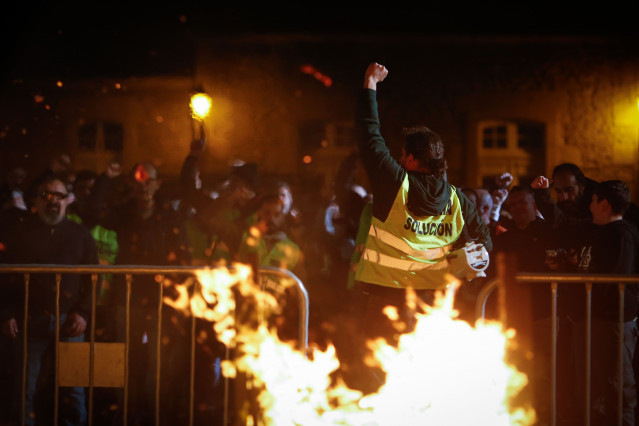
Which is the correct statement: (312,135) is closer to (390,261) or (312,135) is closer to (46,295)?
(46,295)

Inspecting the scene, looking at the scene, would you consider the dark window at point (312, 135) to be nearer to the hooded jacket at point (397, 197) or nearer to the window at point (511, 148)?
the window at point (511, 148)

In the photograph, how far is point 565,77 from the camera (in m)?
14.3

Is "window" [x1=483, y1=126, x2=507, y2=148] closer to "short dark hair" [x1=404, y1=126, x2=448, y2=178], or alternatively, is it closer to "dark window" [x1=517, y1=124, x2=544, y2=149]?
"dark window" [x1=517, y1=124, x2=544, y2=149]

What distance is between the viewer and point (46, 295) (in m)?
5.57

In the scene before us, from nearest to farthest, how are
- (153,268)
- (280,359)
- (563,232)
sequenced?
1. (153,268)
2. (280,359)
3. (563,232)

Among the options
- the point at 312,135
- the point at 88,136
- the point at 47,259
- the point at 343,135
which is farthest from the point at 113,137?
the point at 47,259

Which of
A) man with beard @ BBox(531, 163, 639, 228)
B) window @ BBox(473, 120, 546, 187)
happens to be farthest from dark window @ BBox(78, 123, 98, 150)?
man with beard @ BBox(531, 163, 639, 228)

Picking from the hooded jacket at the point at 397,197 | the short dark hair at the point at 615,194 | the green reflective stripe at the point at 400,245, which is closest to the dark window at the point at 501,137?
the short dark hair at the point at 615,194

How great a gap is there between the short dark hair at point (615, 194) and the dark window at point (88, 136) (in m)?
12.5

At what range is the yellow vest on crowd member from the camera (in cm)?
452

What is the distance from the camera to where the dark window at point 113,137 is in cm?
1540

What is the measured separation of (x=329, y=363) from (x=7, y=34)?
13808mm

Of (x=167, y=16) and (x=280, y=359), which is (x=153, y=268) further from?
(x=167, y=16)

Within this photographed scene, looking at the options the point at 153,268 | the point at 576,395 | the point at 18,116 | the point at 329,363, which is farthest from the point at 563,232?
the point at 18,116
